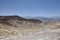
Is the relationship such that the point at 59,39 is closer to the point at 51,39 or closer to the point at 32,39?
the point at 51,39

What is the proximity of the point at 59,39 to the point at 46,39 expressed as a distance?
1.31m

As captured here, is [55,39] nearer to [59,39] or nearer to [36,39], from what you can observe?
[59,39]

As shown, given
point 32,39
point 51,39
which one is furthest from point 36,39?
point 51,39

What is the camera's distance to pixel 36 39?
1536cm

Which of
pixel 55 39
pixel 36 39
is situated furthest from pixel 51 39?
pixel 36 39

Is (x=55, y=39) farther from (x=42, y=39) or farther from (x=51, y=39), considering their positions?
(x=42, y=39)

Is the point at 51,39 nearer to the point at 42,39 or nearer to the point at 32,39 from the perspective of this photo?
the point at 42,39

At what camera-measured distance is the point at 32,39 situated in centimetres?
1540

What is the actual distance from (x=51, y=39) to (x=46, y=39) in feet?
1.65

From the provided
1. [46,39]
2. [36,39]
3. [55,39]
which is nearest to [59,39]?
[55,39]

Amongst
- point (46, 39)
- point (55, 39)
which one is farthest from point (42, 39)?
point (55, 39)

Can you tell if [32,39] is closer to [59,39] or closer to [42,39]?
[42,39]

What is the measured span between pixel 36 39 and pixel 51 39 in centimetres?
154

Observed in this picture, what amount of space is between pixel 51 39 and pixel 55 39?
1.47 feet
